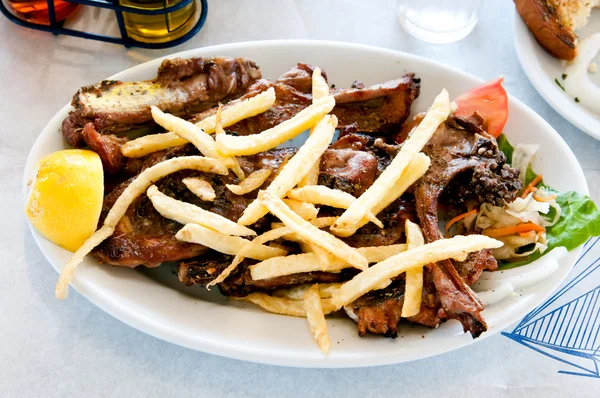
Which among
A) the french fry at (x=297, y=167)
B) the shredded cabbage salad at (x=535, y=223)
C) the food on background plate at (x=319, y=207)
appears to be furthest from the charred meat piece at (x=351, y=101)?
the shredded cabbage salad at (x=535, y=223)

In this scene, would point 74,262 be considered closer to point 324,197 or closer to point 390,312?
point 324,197

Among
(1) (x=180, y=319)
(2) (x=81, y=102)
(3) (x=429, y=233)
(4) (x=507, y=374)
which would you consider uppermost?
(2) (x=81, y=102)

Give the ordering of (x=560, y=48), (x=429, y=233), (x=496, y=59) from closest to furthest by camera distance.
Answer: (x=429, y=233) → (x=560, y=48) → (x=496, y=59)

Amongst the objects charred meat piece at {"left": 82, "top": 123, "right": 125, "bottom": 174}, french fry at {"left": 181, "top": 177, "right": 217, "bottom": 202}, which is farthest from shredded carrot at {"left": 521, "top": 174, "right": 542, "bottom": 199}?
charred meat piece at {"left": 82, "top": 123, "right": 125, "bottom": 174}

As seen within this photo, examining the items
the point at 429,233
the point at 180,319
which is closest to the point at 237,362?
the point at 180,319

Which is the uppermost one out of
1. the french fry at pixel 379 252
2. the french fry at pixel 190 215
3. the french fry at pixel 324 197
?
the french fry at pixel 324 197

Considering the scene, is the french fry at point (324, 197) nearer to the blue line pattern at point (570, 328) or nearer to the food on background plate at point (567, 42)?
the blue line pattern at point (570, 328)

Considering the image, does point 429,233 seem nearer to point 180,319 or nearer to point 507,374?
point 507,374
